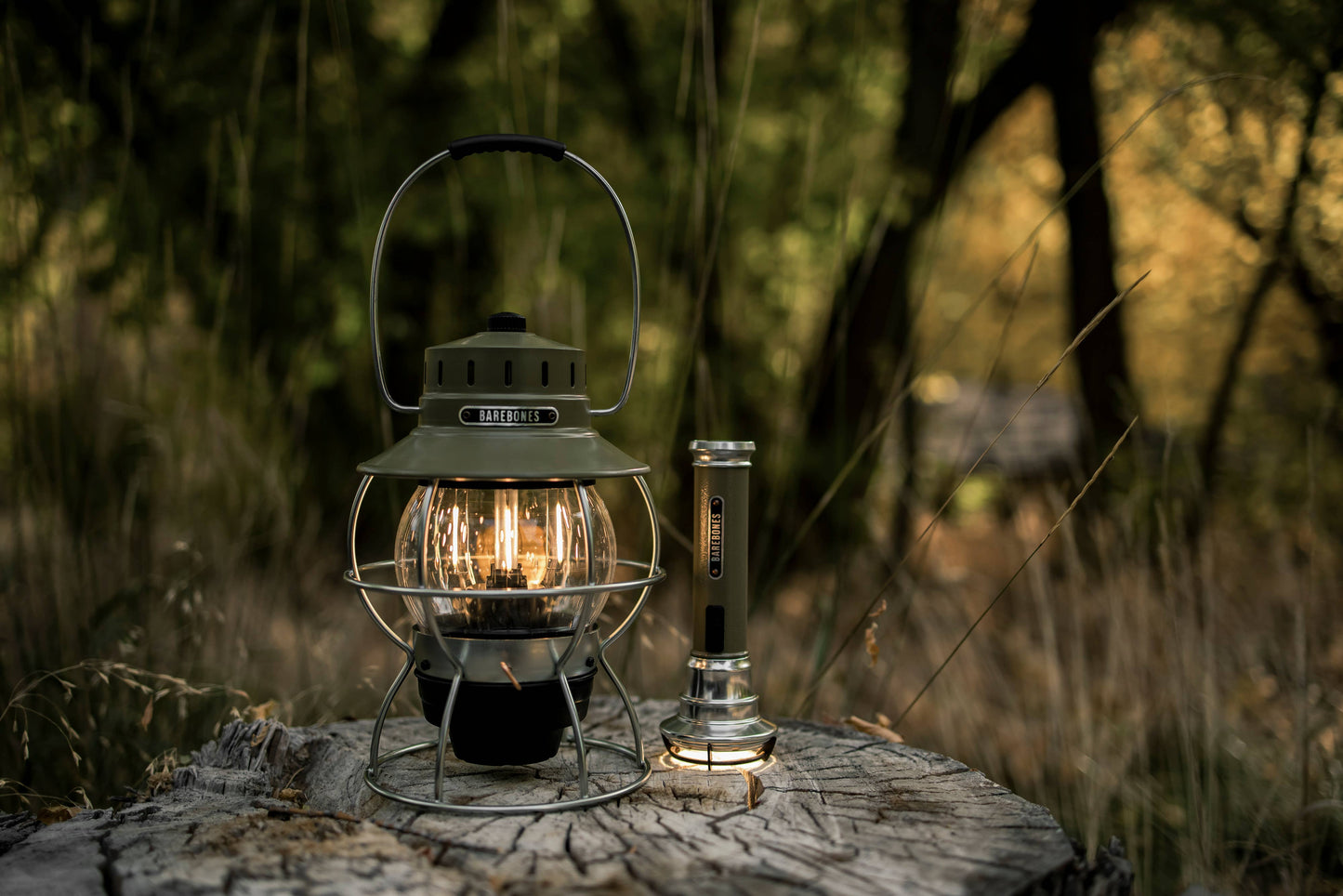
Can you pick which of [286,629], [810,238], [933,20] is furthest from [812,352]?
[286,629]

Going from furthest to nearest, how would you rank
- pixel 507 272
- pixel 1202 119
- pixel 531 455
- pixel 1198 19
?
1. pixel 1202 119
2. pixel 1198 19
3. pixel 507 272
4. pixel 531 455

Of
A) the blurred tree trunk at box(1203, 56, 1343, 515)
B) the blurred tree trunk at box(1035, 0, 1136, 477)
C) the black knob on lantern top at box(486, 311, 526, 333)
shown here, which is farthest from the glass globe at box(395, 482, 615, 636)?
the blurred tree trunk at box(1035, 0, 1136, 477)

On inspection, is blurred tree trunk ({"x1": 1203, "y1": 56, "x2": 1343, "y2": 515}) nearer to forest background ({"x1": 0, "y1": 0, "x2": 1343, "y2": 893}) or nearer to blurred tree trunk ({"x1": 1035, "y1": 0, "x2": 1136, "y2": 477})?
forest background ({"x1": 0, "y1": 0, "x2": 1343, "y2": 893})

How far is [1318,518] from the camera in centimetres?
409

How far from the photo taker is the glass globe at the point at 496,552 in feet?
5.32

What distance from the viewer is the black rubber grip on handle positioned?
5.29 ft

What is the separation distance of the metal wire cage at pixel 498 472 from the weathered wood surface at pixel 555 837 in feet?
0.26

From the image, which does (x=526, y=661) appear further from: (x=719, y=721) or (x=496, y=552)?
(x=719, y=721)

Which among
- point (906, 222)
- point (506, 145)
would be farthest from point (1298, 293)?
point (506, 145)

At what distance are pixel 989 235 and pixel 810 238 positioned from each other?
5.02 meters

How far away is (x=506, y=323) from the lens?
5.31 ft

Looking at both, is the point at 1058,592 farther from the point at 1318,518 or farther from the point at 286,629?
the point at 286,629

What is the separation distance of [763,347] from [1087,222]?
2097 mm

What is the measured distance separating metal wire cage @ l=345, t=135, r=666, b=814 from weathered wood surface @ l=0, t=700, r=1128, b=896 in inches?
3.1
